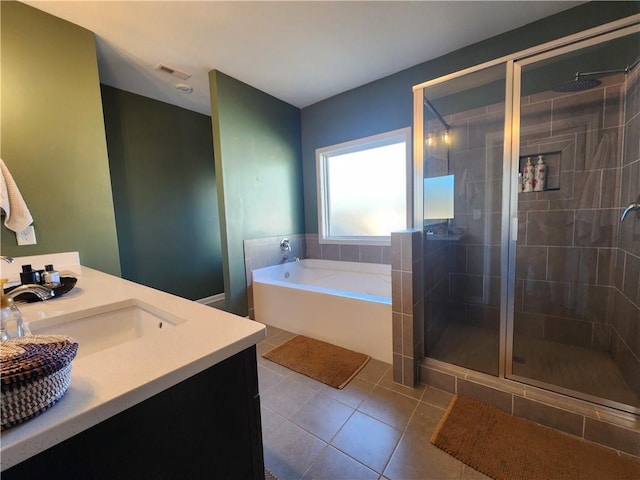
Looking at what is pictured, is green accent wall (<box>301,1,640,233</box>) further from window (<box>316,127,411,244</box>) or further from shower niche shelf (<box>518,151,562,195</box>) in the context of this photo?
shower niche shelf (<box>518,151,562,195</box>)

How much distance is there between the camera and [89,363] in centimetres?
57

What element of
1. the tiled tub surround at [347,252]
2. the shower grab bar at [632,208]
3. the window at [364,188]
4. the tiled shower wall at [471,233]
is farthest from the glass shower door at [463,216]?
the tiled tub surround at [347,252]

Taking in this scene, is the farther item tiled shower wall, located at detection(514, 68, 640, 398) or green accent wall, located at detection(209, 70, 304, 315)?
green accent wall, located at detection(209, 70, 304, 315)

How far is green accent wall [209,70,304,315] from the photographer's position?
2662 mm

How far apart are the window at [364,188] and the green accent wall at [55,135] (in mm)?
2258

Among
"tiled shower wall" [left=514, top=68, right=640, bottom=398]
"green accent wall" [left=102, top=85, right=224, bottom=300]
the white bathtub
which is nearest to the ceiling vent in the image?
"green accent wall" [left=102, top=85, right=224, bottom=300]

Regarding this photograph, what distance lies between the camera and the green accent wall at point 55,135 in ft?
5.46

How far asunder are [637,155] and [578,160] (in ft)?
1.30

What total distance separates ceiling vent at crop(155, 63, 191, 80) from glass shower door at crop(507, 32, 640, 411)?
113 inches

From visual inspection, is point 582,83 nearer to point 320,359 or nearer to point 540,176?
point 540,176

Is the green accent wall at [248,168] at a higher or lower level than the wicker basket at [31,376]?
higher

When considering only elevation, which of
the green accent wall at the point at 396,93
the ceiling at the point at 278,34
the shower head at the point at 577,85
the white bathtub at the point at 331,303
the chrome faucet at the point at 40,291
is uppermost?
the ceiling at the point at 278,34

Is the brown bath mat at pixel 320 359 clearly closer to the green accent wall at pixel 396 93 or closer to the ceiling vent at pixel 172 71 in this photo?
the green accent wall at pixel 396 93

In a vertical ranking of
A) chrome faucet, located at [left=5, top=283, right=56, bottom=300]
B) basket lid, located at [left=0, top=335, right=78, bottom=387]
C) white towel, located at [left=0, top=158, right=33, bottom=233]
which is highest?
white towel, located at [left=0, top=158, right=33, bottom=233]
